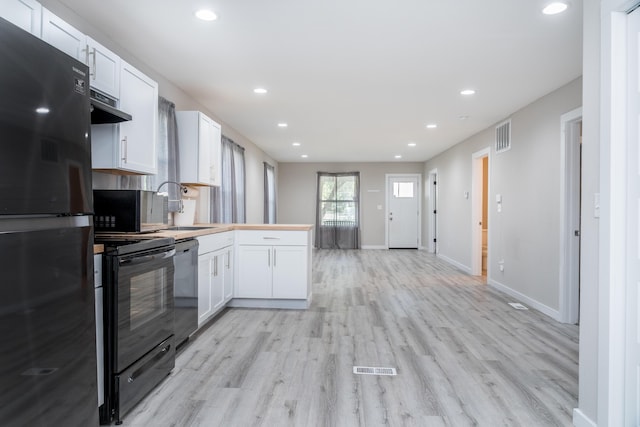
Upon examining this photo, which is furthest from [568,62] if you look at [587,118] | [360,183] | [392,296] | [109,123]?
[360,183]

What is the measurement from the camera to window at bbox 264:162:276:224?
336 inches

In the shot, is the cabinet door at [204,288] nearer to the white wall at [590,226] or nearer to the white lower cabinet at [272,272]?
the white lower cabinet at [272,272]

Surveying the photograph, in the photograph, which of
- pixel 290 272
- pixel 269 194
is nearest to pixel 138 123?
pixel 290 272

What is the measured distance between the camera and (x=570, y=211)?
3.86 metres

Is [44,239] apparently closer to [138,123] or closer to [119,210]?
[119,210]

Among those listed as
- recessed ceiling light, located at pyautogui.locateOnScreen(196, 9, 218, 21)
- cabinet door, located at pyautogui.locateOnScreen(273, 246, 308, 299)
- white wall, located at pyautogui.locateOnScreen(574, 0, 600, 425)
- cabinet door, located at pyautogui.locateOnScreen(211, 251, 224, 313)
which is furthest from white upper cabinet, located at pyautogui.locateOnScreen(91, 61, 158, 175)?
white wall, located at pyautogui.locateOnScreen(574, 0, 600, 425)

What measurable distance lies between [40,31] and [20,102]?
780mm

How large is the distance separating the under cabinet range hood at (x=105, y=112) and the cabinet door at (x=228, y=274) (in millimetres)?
1757

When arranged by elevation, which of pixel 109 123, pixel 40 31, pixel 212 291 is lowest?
pixel 212 291

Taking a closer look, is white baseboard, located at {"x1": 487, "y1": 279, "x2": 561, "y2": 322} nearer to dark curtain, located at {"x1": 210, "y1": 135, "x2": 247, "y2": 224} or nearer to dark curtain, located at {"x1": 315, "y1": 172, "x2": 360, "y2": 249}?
dark curtain, located at {"x1": 210, "y1": 135, "x2": 247, "y2": 224}

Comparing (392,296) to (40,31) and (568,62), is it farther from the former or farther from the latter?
(40,31)

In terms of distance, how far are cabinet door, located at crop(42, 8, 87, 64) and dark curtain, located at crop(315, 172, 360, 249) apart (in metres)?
8.31

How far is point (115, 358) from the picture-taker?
1.90m

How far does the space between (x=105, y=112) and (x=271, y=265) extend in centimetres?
234
